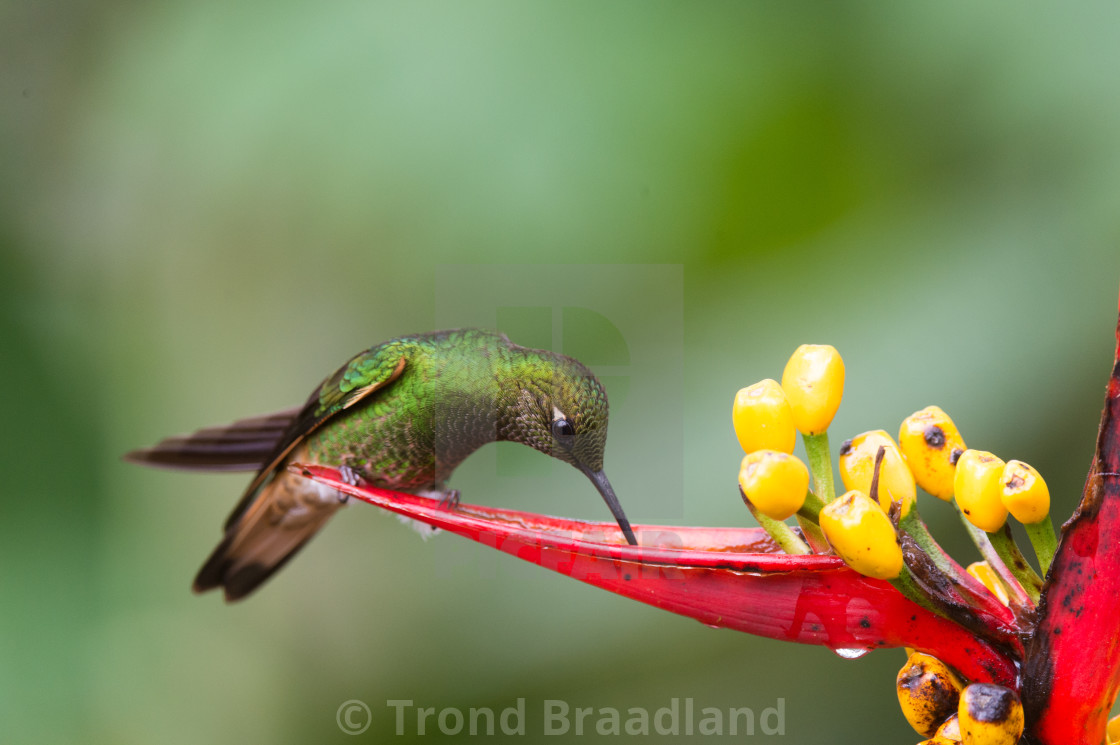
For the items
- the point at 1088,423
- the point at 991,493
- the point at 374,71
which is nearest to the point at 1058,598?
the point at 991,493

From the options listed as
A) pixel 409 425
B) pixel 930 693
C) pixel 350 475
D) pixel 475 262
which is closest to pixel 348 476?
pixel 350 475

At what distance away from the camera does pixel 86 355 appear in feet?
6.72

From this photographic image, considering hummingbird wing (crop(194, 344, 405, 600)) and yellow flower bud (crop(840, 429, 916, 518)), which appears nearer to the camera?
yellow flower bud (crop(840, 429, 916, 518))

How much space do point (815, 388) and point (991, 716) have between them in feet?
0.91

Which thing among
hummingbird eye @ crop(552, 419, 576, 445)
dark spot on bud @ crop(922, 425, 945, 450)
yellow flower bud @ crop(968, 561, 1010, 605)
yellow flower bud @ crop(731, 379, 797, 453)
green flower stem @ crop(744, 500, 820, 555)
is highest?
yellow flower bud @ crop(731, 379, 797, 453)

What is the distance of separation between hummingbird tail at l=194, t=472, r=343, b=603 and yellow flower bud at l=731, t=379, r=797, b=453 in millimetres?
975

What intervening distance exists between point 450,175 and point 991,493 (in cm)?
144

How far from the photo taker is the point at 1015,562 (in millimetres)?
699

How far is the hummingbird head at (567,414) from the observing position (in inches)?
45.5

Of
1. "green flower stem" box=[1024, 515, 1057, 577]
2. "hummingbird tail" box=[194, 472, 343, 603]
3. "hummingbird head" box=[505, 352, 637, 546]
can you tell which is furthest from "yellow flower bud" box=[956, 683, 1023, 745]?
"hummingbird tail" box=[194, 472, 343, 603]

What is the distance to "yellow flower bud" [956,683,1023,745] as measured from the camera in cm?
63

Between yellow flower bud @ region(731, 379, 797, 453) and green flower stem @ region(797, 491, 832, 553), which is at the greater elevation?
yellow flower bud @ region(731, 379, 797, 453)

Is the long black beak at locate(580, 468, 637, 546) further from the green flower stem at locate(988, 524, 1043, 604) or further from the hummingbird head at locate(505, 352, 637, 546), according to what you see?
the green flower stem at locate(988, 524, 1043, 604)

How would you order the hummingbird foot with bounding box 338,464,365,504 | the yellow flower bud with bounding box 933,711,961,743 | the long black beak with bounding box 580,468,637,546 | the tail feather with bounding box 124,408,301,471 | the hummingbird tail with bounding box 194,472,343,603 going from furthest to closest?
the hummingbird tail with bounding box 194,472,343,603
the hummingbird foot with bounding box 338,464,365,504
the tail feather with bounding box 124,408,301,471
the long black beak with bounding box 580,468,637,546
the yellow flower bud with bounding box 933,711,961,743
